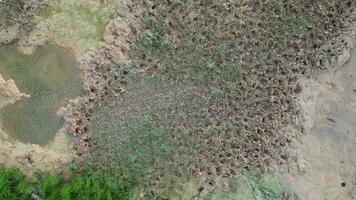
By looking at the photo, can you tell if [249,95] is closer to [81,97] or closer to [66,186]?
[81,97]

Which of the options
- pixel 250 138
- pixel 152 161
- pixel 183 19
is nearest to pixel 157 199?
pixel 152 161

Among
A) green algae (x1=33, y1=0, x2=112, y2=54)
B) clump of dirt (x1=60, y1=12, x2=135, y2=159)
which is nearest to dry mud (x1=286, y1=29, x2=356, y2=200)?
clump of dirt (x1=60, y1=12, x2=135, y2=159)

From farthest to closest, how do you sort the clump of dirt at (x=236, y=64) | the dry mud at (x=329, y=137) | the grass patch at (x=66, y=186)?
the clump of dirt at (x=236, y=64)
the dry mud at (x=329, y=137)
the grass patch at (x=66, y=186)

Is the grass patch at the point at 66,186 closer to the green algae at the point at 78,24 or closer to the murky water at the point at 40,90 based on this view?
the murky water at the point at 40,90

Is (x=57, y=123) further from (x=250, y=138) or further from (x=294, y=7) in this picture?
(x=294, y=7)

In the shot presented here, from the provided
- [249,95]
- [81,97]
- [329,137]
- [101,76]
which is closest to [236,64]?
[249,95]

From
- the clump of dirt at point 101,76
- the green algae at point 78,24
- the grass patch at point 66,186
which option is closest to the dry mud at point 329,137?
the grass patch at point 66,186
